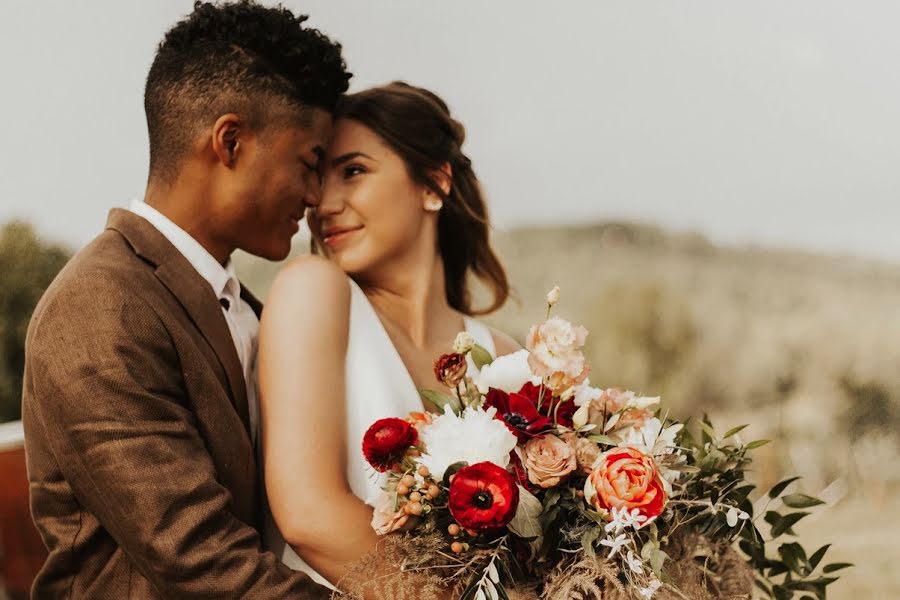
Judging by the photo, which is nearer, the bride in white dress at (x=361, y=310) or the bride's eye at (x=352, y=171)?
the bride in white dress at (x=361, y=310)

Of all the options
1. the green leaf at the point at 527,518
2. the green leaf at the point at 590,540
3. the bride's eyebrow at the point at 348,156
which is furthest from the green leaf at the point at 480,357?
the bride's eyebrow at the point at 348,156

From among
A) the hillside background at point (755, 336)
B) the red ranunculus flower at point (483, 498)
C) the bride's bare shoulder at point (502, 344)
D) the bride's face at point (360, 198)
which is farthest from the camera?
the hillside background at point (755, 336)

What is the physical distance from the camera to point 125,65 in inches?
386

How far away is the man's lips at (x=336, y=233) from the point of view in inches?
108

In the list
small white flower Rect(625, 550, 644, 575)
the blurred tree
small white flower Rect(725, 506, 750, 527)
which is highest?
small white flower Rect(725, 506, 750, 527)

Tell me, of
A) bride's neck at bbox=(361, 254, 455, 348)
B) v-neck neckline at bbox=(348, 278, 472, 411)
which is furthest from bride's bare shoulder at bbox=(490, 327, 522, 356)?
v-neck neckline at bbox=(348, 278, 472, 411)

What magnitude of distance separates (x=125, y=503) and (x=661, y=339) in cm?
850

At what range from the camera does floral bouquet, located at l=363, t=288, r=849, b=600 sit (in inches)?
74.4

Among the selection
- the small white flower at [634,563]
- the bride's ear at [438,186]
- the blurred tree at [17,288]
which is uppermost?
the bride's ear at [438,186]

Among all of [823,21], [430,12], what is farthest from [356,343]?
[823,21]

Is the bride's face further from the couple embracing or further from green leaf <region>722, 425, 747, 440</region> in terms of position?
green leaf <region>722, 425, 747, 440</region>

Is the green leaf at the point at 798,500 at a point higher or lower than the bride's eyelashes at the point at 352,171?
lower

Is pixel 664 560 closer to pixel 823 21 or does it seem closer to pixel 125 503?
pixel 125 503

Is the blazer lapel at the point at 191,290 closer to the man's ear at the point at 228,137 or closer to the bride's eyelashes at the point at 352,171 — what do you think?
the man's ear at the point at 228,137
